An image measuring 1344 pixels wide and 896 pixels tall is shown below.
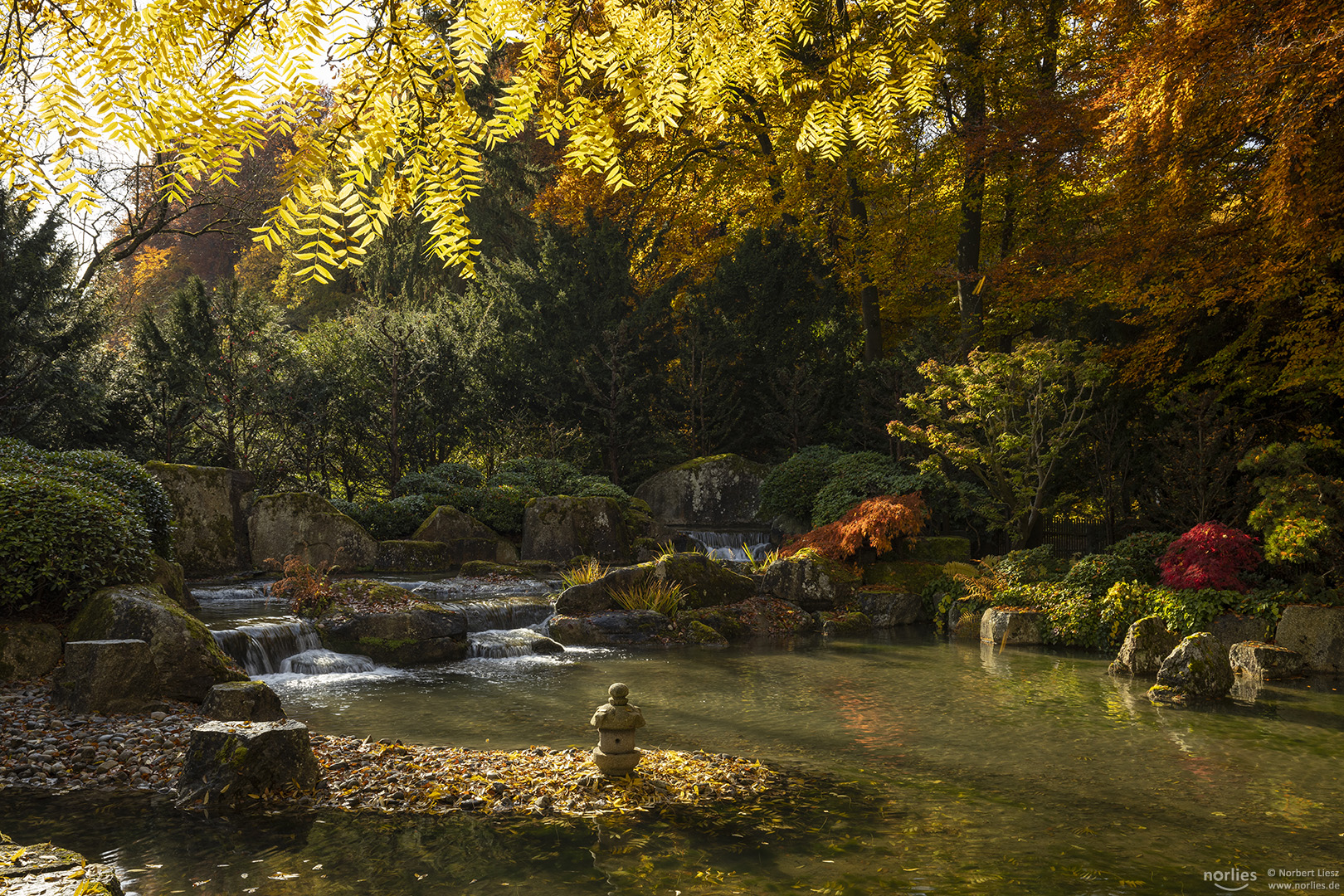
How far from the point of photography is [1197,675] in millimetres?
8711

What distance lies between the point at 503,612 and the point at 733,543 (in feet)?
22.0

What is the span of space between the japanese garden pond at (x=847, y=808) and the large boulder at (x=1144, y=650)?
0.62 meters

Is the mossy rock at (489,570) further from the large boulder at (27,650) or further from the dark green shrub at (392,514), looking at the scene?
the large boulder at (27,650)

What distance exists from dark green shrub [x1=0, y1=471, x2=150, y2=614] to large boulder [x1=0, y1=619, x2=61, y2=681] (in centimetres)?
24

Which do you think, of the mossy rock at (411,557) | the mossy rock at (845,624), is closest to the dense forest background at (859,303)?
the mossy rock at (845,624)

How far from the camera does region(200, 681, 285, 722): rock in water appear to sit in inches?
253

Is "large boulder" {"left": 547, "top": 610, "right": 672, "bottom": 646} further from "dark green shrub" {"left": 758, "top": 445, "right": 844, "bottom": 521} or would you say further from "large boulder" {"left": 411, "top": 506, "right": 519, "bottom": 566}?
"dark green shrub" {"left": 758, "top": 445, "right": 844, "bottom": 521}

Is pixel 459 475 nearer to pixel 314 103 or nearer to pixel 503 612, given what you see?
pixel 503 612

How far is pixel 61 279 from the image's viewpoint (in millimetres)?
15922

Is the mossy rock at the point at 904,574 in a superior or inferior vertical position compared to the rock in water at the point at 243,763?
superior

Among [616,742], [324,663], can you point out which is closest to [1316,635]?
[616,742]

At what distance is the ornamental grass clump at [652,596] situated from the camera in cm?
1265

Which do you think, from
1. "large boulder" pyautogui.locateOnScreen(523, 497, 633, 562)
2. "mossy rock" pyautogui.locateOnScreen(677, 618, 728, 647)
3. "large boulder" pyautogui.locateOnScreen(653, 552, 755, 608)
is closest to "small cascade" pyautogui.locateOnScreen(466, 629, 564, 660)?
"mossy rock" pyautogui.locateOnScreen(677, 618, 728, 647)

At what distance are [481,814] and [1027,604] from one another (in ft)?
31.0
